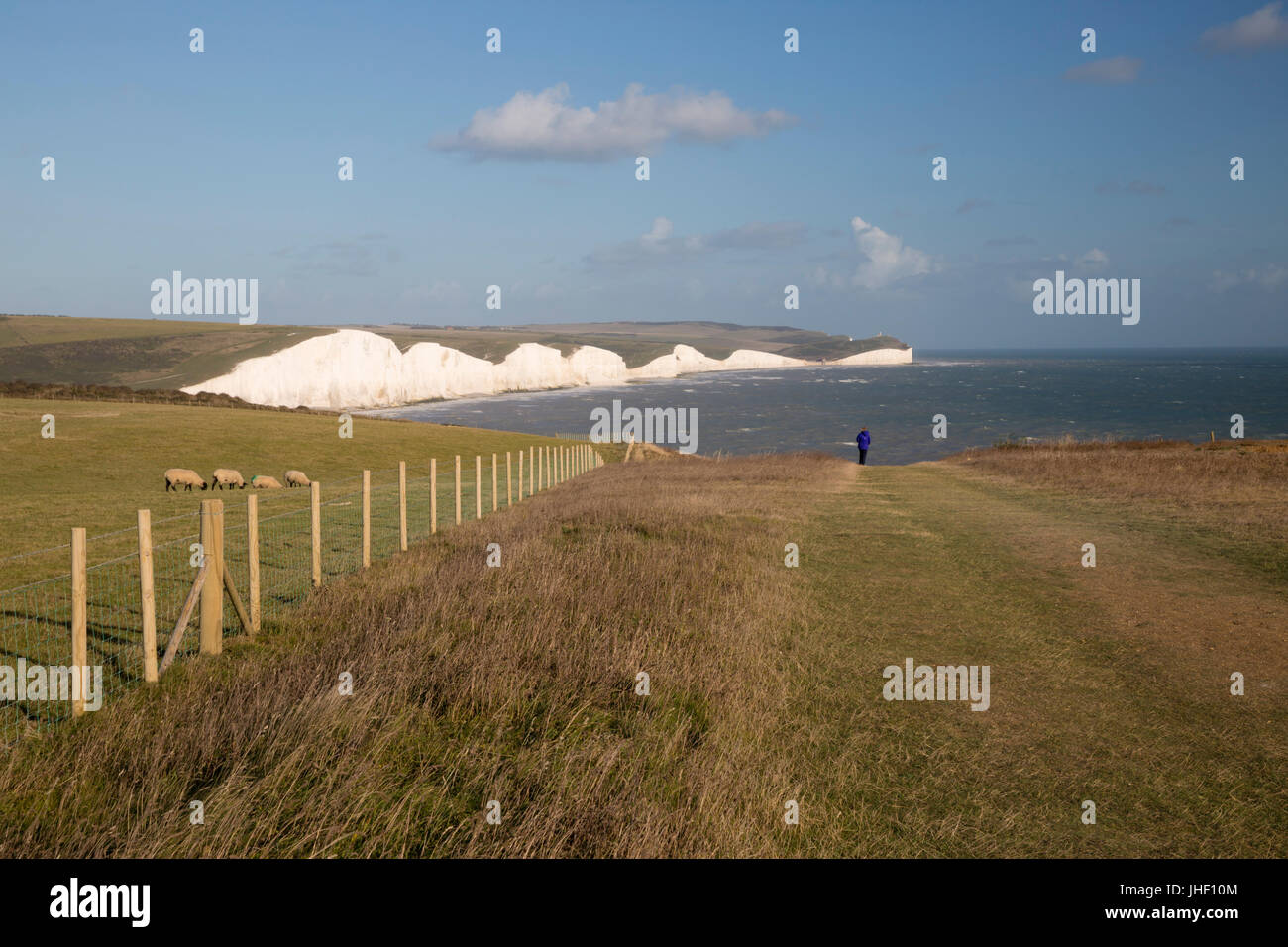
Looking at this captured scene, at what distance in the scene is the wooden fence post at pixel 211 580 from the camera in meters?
8.80

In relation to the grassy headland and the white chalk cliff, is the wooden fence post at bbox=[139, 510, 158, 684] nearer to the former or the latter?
the grassy headland

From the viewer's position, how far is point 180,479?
30406 mm

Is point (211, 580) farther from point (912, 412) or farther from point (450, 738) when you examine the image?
point (912, 412)

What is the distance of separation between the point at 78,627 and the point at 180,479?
2603cm

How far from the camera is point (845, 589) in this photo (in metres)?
12.9

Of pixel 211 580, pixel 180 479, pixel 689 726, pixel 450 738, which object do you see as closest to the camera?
pixel 450 738

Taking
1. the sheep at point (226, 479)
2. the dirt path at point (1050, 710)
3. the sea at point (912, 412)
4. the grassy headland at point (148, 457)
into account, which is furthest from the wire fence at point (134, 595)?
the sea at point (912, 412)

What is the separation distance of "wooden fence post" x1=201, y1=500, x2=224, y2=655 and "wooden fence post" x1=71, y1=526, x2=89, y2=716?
1461 mm

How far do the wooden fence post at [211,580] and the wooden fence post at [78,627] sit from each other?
1.46m

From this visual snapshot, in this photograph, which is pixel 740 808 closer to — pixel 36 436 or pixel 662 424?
pixel 36 436

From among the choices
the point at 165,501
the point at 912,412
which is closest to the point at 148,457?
the point at 165,501

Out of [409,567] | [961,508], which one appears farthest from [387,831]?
[961,508]

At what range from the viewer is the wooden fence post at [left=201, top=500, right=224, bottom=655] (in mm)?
8805
